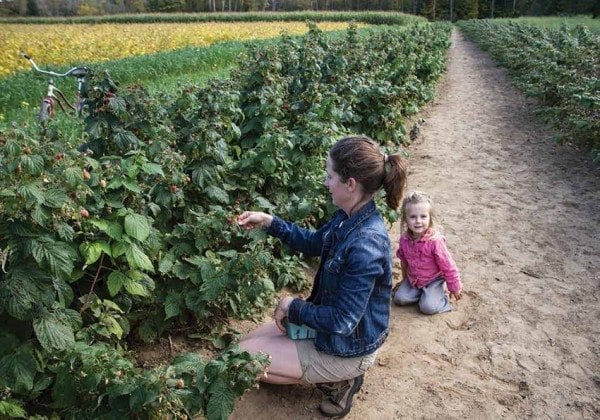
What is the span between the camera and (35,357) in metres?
2.32

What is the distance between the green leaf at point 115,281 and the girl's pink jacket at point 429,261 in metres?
2.17

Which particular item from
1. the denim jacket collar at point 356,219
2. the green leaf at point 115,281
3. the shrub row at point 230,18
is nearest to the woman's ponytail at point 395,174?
the denim jacket collar at point 356,219

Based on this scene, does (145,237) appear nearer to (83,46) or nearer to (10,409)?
(10,409)

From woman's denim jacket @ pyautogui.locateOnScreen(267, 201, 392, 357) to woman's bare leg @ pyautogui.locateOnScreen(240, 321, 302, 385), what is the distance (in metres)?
0.16

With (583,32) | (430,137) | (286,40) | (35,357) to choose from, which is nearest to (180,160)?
(35,357)

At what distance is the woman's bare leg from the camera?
2793mm

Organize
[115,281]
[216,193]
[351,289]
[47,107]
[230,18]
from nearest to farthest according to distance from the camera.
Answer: [351,289] < [115,281] < [216,193] < [47,107] < [230,18]

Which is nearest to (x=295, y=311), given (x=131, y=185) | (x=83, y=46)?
(x=131, y=185)

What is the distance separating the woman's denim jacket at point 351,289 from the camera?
8.29 feet

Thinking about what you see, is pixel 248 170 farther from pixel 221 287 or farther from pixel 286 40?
pixel 286 40

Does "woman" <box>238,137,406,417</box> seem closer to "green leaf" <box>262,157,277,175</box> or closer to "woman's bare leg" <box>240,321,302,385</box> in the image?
"woman's bare leg" <box>240,321,302,385</box>

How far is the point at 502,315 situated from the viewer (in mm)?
3932

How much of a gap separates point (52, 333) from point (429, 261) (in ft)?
8.79

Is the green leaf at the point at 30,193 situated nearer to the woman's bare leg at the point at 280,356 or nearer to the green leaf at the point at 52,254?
the green leaf at the point at 52,254
